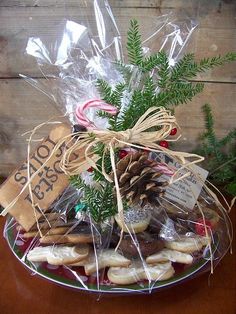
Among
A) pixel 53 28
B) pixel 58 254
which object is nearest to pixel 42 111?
pixel 53 28

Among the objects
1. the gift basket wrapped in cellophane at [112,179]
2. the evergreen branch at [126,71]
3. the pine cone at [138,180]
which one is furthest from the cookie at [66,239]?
the evergreen branch at [126,71]

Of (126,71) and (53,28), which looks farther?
(53,28)

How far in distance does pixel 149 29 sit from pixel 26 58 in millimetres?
271

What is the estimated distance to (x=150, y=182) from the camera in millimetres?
653

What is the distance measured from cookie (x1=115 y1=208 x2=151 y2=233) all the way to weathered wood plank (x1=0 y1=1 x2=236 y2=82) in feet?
1.28

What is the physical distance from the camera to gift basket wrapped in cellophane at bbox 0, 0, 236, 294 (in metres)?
0.65

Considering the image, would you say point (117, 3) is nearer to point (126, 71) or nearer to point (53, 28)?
point (53, 28)

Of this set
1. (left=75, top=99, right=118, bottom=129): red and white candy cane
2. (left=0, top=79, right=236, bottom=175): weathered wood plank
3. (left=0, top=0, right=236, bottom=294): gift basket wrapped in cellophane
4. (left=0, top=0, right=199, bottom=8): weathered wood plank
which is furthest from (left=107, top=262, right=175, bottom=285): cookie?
(left=0, top=0, right=199, bottom=8): weathered wood plank

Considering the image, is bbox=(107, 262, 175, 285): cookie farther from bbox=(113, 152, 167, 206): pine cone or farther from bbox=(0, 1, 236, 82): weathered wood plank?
bbox=(0, 1, 236, 82): weathered wood plank

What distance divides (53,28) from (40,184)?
0.35m

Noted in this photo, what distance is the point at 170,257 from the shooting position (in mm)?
692

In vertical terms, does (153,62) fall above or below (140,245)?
above

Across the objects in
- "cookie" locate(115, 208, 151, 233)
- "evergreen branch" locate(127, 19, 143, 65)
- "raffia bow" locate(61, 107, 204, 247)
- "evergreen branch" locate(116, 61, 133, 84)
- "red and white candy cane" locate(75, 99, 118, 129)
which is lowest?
"cookie" locate(115, 208, 151, 233)

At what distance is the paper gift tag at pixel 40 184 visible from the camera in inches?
28.3
